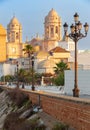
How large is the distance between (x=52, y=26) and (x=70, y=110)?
132969 millimetres

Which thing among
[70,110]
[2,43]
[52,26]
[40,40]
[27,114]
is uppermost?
[52,26]

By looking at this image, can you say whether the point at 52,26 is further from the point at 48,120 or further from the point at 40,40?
the point at 48,120

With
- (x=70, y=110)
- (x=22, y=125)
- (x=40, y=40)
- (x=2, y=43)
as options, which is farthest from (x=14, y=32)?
(x=70, y=110)

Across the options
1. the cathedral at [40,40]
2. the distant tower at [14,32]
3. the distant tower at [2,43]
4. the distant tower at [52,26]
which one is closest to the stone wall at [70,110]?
the cathedral at [40,40]

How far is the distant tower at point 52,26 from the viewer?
152 metres

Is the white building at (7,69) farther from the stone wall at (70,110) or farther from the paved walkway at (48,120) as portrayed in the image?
the paved walkway at (48,120)

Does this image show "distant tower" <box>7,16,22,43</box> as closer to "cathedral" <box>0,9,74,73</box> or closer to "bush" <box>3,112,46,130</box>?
"cathedral" <box>0,9,74,73</box>

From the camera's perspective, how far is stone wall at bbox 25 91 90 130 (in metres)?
17.4

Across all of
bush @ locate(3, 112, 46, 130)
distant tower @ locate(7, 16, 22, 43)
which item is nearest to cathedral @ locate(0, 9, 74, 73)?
distant tower @ locate(7, 16, 22, 43)

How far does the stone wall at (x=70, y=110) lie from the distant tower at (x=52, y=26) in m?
126

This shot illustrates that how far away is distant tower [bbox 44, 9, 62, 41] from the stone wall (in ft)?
413

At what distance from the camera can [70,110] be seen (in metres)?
19.7

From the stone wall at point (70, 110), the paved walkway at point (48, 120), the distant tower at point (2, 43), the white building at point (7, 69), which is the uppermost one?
the distant tower at point (2, 43)

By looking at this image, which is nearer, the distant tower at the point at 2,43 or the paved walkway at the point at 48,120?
the paved walkway at the point at 48,120
